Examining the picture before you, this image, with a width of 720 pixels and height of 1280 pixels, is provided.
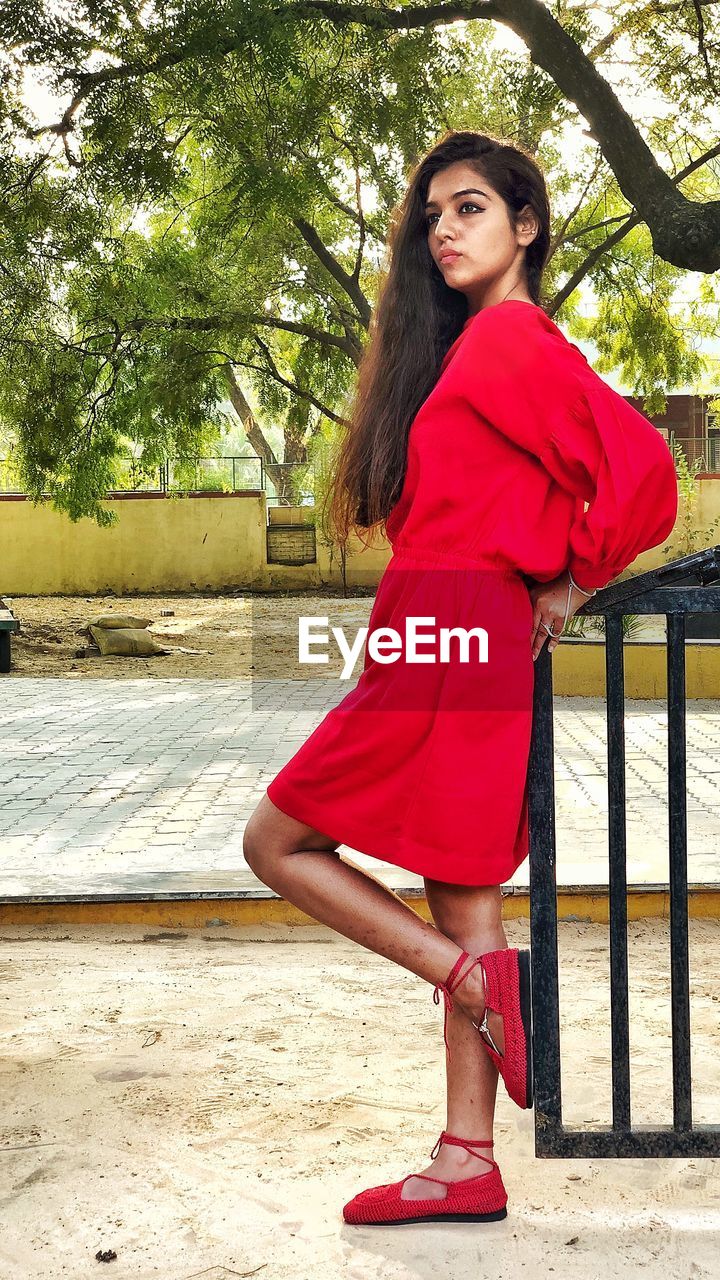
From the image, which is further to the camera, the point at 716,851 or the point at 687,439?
the point at 687,439

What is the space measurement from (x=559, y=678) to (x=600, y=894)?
6.56m

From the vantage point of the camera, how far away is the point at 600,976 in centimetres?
385

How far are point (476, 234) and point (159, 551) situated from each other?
21.9 m

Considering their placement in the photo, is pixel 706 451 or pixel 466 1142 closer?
pixel 466 1142

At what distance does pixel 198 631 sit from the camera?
57.5 ft

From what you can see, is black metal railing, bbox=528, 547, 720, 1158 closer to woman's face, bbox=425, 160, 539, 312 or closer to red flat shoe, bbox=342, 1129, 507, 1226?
red flat shoe, bbox=342, 1129, 507, 1226

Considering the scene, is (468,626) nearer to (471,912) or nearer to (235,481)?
(471,912)

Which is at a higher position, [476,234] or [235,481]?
[235,481]

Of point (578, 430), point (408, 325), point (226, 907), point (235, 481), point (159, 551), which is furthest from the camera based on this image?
point (235, 481)

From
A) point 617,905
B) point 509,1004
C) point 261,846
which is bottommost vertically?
point 509,1004

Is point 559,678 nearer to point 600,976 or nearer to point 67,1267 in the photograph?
point 600,976

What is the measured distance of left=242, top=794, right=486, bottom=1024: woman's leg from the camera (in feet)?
7.39

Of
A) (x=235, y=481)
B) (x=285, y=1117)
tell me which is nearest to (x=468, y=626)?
(x=285, y=1117)

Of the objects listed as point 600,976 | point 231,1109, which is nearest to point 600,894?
point 600,976
